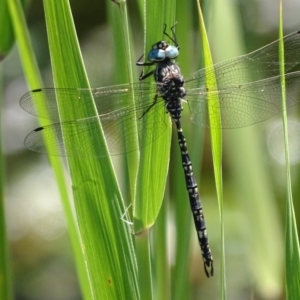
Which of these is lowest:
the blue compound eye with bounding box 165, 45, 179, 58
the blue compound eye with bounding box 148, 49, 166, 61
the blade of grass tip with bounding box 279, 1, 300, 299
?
the blade of grass tip with bounding box 279, 1, 300, 299

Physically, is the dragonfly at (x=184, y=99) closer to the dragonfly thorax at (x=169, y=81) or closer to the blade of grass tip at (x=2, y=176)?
the dragonfly thorax at (x=169, y=81)

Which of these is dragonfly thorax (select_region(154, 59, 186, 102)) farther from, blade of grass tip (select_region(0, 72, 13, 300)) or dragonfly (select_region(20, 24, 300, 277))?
blade of grass tip (select_region(0, 72, 13, 300))

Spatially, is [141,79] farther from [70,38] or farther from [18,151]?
[18,151]

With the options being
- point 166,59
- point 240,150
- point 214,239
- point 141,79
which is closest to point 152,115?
point 141,79

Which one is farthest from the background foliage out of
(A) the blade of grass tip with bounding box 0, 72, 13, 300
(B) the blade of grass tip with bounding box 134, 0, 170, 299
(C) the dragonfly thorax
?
(A) the blade of grass tip with bounding box 0, 72, 13, 300

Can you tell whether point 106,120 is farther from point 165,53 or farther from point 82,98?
point 82,98

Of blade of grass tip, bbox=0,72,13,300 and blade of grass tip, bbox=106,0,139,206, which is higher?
blade of grass tip, bbox=106,0,139,206

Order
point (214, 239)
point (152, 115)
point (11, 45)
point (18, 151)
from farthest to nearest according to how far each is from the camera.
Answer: point (18, 151)
point (214, 239)
point (152, 115)
point (11, 45)

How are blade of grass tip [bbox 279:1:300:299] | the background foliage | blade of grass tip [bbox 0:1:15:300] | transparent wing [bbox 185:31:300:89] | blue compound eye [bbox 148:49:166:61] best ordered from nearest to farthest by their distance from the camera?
blade of grass tip [bbox 279:1:300:299]
blade of grass tip [bbox 0:1:15:300]
blue compound eye [bbox 148:49:166:61]
transparent wing [bbox 185:31:300:89]
the background foliage
